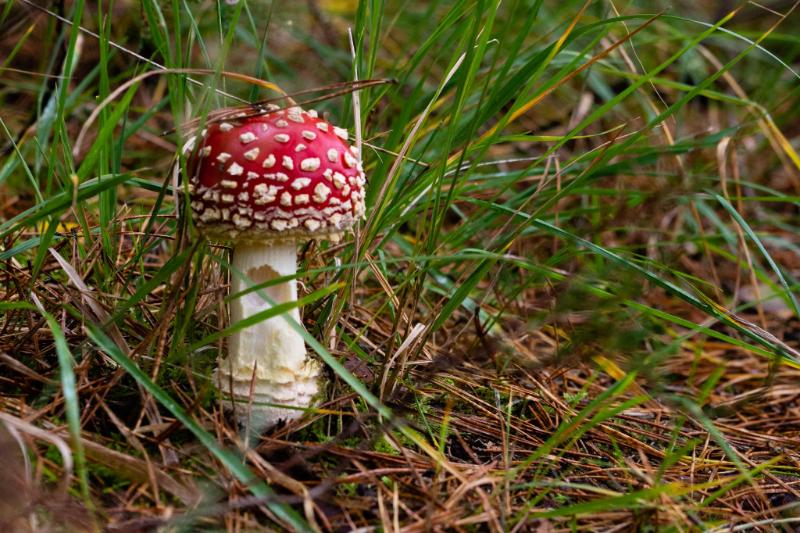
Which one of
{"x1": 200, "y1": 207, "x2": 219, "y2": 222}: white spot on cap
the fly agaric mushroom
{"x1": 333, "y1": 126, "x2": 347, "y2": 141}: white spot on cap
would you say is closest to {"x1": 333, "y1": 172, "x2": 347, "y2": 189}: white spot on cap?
the fly agaric mushroom

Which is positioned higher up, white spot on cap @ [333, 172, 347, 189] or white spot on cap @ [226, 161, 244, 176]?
white spot on cap @ [226, 161, 244, 176]

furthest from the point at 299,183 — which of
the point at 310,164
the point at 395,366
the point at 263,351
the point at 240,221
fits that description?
the point at 395,366

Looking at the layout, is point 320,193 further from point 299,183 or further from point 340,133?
point 340,133

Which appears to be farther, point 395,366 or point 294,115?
point 395,366

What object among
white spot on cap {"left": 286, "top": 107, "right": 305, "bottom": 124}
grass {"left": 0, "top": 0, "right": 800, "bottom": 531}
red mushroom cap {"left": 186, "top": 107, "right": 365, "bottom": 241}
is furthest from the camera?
white spot on cap {"left": 286, "top": 107, "right": 305, "bottom": 124}

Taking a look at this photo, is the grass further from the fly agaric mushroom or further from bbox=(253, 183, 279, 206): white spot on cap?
bbox=(253, 183, 279, 206): white spot on cap

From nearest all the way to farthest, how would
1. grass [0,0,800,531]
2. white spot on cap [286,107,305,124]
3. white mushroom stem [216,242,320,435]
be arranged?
grass [0,0,800,531] < white spot on cap [286,107,305,124] < white mushroom stem [216,242,320,435]

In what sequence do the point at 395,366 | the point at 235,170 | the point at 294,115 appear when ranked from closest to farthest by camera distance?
the point at 235,170 < the point at 294,115 < the point at 395,366
